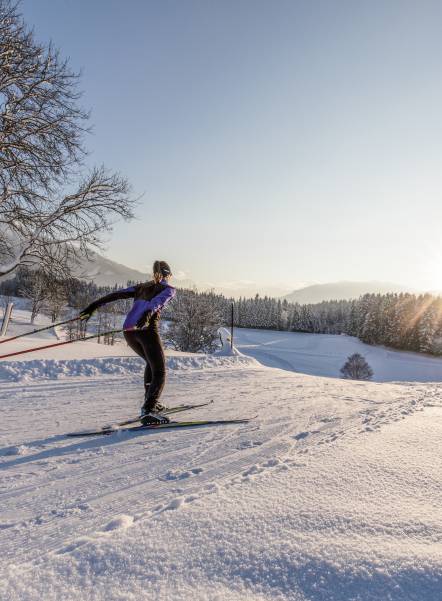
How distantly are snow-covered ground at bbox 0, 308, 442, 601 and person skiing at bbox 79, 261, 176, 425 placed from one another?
0.55m

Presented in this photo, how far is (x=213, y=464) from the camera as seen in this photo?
9.74ft

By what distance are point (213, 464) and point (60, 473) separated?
1385mm

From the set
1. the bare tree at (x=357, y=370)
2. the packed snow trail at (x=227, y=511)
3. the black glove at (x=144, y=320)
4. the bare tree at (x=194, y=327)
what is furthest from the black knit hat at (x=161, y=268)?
the bare tree at (x=357, y=370)

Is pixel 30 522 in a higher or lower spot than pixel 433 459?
lower

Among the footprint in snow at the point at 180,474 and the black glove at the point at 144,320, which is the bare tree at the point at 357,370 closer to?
the black glove at the point at 144,320

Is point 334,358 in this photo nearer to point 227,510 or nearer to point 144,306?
point 144,306

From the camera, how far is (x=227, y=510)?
2.06 meters

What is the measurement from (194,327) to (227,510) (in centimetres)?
3408

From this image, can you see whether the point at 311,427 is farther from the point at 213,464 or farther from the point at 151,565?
the point at 151,565

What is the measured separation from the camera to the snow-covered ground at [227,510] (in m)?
1.44

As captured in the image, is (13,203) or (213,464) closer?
(213,464)

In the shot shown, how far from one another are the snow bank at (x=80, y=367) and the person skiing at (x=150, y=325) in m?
4.05

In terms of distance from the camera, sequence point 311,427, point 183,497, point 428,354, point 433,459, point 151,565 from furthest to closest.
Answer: point 428,354, point 311,427, point 433,459, point 183,497, point 151,565

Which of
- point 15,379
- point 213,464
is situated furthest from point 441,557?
point 15,379
